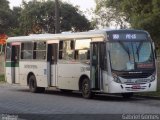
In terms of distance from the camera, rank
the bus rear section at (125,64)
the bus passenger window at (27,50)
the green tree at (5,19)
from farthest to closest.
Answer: the green tree at (5,19) < the bus passenger window at (27,50) < the bus rear section at (125,64)

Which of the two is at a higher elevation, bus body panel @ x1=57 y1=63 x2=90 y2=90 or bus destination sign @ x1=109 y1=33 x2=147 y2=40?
bus destination sign @ x1=109 y1=33 x2=147 y2=40

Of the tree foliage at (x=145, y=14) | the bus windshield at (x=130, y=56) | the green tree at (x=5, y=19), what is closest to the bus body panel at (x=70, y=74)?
the bus windshield at (x=130, y=56)

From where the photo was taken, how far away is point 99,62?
22703 millimetres

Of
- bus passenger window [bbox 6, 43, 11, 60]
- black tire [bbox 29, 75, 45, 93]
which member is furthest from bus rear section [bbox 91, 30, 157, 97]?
bus passenger window [bbox 6, 43, 11, 60]

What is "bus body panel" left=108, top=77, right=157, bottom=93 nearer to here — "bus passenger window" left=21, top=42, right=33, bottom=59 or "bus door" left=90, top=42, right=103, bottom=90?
"bus door" left=90, top=42, right=103, bottom=90

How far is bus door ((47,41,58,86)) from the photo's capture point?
26.3 meters

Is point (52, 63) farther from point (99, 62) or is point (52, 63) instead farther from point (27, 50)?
point (99, 62)

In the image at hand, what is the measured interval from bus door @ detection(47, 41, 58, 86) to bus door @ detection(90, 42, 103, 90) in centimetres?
358

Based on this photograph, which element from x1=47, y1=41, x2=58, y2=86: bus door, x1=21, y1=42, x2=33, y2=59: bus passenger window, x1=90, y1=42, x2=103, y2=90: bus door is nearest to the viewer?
x1=90, y1=42, x2=103, y2=90: bus door

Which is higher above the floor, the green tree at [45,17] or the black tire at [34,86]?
the green tree at [45,17]

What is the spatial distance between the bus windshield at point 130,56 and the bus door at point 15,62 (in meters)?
8.94

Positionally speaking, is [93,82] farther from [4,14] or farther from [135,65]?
[4,14]

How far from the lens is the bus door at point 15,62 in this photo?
98.4 feet

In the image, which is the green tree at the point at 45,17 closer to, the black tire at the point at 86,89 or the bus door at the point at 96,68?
the black tire at the point at 86,89
